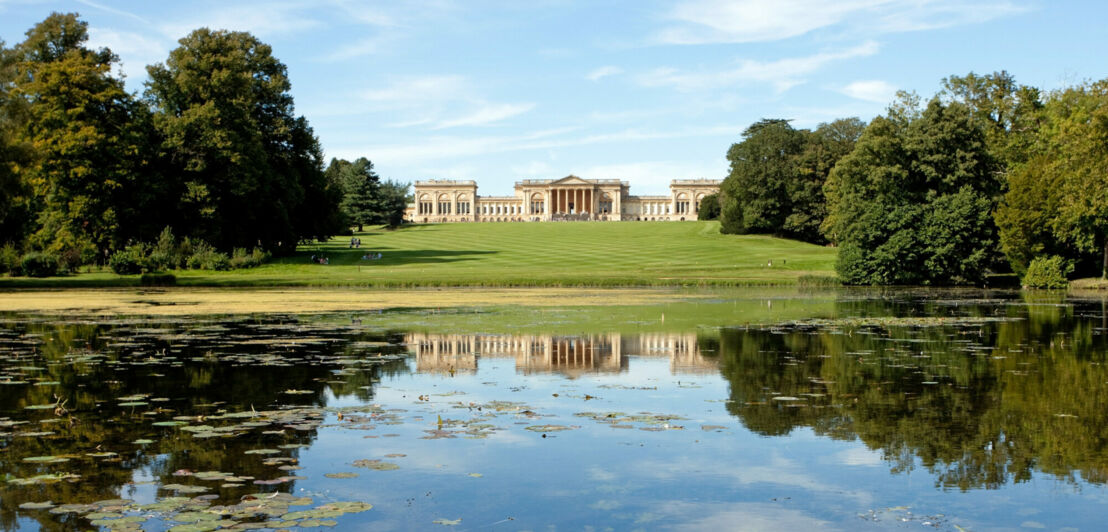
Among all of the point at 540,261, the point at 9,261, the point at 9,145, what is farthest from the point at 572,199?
the point at 9,145

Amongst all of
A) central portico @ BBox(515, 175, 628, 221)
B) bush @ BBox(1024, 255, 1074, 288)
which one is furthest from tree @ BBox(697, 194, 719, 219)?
bush @ BBox(1024, 255, 1074, 288)

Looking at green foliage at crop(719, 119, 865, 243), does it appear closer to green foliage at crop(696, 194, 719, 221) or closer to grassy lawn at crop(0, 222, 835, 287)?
grassy lawn at crop(0, 222, 835, 287)

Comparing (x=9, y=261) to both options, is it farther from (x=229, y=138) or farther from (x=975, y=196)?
(x=975, y=196)

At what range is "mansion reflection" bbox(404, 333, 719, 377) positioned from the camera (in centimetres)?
1416

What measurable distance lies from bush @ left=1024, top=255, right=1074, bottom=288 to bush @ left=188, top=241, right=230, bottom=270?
35.5m

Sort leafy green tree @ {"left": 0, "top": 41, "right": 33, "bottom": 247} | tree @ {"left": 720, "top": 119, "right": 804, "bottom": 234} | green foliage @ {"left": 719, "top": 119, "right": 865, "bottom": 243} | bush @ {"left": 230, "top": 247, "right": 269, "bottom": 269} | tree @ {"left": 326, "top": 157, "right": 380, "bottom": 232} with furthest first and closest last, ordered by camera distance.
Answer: tree @ {"left": 326, "top": 157, "right": 380, "bottom": 232}
tree @ {"left": 720, "top": 119, "right": 804, "bottom": 234}
green foliage @ {"left": 719, "top": 119, "right": 865, "bottom": 243}
bush @ {"left": 230, "top": 247, "right": 269, "bottom": 269}
leafy green tree @ {"left": 0, "top": 41, "right": 33, "bottom": 247}

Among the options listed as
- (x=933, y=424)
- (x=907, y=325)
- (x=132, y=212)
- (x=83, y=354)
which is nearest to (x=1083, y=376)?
(x=933, y=424)

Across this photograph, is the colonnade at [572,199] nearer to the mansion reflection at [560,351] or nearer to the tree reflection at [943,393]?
the tree reflection at [943,393]

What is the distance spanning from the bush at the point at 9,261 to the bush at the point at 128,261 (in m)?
3.73

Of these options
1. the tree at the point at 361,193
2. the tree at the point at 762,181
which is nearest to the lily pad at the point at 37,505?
the tree at the point at 762,181

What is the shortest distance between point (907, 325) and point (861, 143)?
81.5 feet

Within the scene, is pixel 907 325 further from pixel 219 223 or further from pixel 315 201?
pixel 315 201

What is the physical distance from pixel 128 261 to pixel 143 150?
652cm

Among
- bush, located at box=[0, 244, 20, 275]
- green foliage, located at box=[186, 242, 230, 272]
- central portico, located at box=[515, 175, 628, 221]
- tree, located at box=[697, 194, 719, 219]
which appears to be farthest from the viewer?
central portico, located at box=[515, 175, 628, 221]
